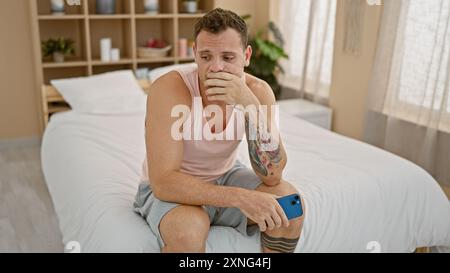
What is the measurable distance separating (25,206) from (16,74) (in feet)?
2.26

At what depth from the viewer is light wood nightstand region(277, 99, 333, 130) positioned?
2.59 meters

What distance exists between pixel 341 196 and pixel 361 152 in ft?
1.18

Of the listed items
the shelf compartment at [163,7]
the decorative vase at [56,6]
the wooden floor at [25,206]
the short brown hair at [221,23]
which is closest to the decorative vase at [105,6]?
the shelf compartment at [163,7]

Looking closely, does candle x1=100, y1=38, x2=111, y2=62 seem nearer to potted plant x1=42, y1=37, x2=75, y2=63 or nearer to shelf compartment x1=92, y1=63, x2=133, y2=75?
potted plant x1=42, y1=37, x2=75, y2=63

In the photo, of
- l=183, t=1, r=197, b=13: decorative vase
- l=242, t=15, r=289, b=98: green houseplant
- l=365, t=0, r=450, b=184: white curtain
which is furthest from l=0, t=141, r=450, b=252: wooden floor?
l=242, t=15, r=289, b=98: green houseplant

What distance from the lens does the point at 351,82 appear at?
2213 mm

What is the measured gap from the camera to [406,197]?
5.28 ft

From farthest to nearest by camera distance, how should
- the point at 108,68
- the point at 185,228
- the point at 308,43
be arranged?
1. the point at 108,68
2. the point at 308,43
3. the point at 185,228

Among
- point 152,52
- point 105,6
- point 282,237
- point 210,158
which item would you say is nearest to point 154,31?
point 152,52

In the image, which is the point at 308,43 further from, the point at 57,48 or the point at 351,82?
the point at 57,48

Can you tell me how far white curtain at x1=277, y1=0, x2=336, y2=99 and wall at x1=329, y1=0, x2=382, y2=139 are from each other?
0.04 m

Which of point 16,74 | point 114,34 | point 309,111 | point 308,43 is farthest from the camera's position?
point 309,111
